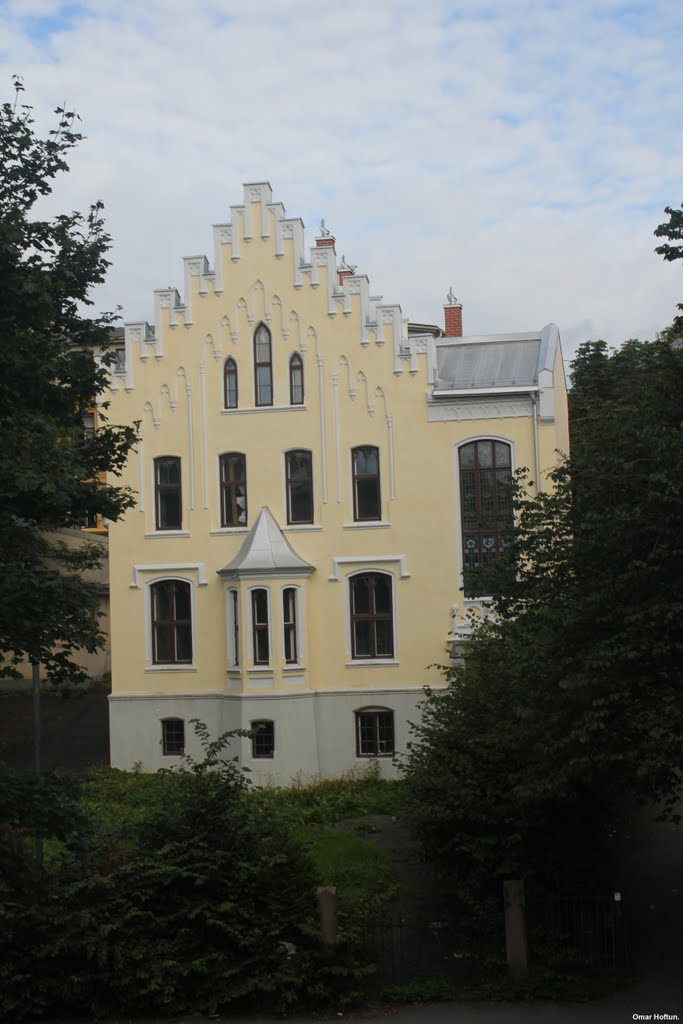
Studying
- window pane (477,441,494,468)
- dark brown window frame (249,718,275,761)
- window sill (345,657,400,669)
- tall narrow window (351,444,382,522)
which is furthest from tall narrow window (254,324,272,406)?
dark brown window frame (249,718,275,761)

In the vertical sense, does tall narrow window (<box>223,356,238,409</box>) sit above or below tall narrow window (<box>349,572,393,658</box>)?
above

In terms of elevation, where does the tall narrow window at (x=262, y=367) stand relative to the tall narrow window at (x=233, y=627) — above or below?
above

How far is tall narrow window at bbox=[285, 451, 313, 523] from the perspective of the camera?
108 ft

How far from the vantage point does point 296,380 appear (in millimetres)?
32938

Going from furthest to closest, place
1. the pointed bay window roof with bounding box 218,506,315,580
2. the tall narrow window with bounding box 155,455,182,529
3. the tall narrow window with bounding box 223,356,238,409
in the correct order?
1. the tall narrow window with bounding box 155,455,182,529
2. the tall narrow window with bounding box 223,356,238,409
3. the pointed bay window roof with bounding box 218,506,315,580

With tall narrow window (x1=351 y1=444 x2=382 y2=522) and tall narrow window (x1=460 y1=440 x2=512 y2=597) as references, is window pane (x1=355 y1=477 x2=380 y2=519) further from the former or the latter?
tall narrow window (x1=460 y1=440 x2=512 y2=597)

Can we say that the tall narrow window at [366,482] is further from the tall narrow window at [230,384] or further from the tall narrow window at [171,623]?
the tall narrow window at [171,623]

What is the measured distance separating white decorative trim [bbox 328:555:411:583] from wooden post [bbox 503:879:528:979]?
1698 cm

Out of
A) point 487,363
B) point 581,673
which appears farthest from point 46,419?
point 487,363

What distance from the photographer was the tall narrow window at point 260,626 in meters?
31.8

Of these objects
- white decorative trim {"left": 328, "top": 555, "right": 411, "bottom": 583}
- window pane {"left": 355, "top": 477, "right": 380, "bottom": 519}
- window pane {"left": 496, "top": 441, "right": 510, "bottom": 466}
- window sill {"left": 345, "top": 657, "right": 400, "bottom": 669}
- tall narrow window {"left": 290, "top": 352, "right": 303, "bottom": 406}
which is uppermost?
tall narrow window {"left": 290, "top": 352, "right": 303, "bottom": 406}

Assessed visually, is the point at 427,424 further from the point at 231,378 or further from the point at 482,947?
the point at 482,947

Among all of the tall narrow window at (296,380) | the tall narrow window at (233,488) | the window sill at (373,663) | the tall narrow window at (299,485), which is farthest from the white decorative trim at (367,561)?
the tall narrow window at (296,380)

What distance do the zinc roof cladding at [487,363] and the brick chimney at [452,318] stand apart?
8.56 meters
